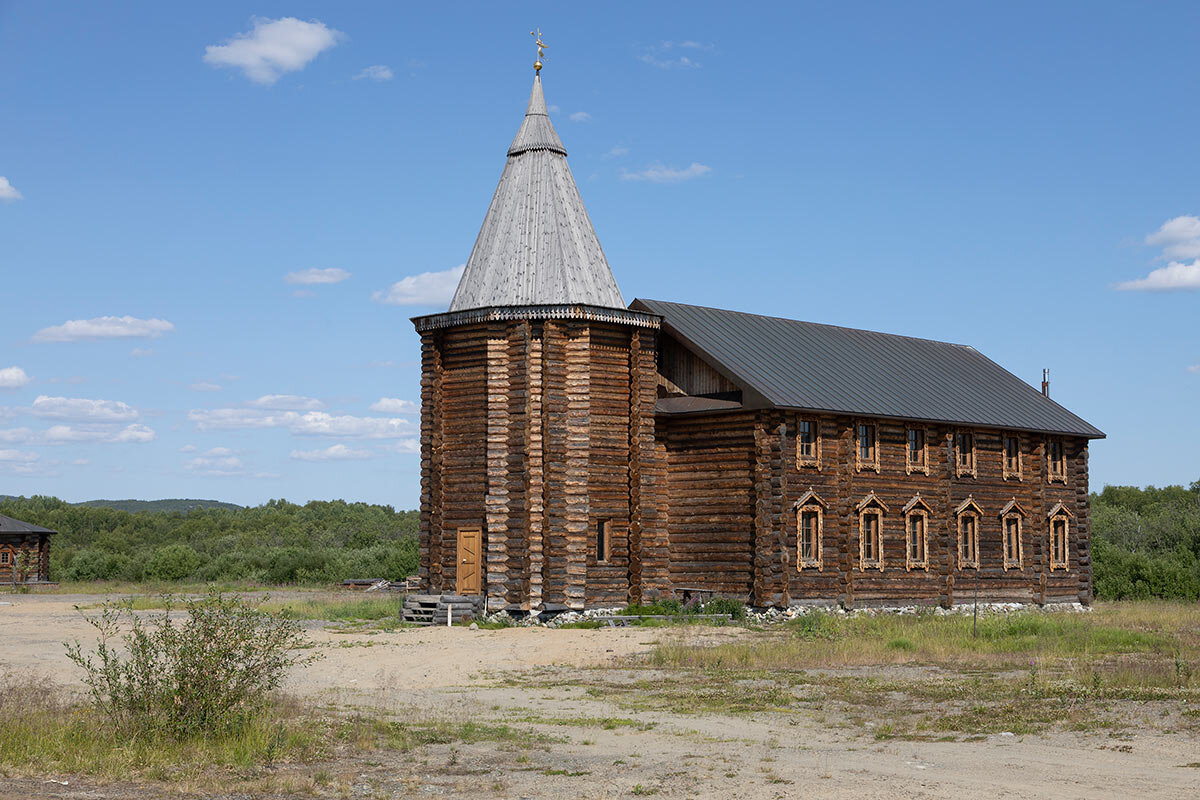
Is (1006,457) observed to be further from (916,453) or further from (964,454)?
(916,453)

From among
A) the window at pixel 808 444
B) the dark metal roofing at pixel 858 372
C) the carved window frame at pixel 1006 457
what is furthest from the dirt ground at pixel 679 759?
the carved window frame at pixel 1006 457

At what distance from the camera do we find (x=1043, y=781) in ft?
40.1

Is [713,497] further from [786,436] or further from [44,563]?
[44,563]

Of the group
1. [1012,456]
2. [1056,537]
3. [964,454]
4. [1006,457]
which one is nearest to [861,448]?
[964,454]

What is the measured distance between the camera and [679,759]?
Result: 13.5 m

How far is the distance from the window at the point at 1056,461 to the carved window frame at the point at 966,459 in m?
3.92

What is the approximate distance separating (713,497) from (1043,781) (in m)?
22.4

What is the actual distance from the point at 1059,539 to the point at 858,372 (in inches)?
378

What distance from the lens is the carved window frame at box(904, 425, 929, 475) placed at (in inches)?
1476

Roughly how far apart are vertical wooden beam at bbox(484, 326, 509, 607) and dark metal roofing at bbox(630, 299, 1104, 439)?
18.6 feet

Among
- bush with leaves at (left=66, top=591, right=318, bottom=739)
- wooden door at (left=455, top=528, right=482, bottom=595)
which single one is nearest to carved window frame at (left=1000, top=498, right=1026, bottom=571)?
wooden door at (left=455, top=528, right=482, bottom=595)

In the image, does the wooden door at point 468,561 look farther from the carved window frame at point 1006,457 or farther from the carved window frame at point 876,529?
the carved window frame at point 1006,457

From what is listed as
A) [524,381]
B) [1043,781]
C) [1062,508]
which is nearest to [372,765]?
[1043,781]

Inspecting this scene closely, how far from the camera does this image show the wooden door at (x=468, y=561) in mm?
33469
